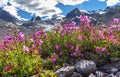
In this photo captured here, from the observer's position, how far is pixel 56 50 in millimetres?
11820

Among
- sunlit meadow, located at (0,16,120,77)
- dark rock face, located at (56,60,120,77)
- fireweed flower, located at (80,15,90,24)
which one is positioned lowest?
dark rock face, located at (56,60,120,77)

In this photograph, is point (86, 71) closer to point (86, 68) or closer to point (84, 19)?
point (86, 68)

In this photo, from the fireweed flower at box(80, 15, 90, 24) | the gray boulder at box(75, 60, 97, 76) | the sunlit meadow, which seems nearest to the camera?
the gray boulder at box(75, 60, 97, 76)

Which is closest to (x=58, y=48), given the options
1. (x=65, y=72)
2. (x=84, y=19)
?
(x=84, y=19)

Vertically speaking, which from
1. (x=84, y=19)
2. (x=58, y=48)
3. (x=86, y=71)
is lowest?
(x=86, y=71)

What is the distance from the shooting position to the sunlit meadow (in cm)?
1002

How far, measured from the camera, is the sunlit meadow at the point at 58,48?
10.0 m

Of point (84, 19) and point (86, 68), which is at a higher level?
point (84, 19)

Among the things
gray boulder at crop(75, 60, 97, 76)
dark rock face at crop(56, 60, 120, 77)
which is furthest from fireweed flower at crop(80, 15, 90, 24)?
gray boulder at crop(75, 60, 97, 76)

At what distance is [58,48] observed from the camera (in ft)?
38.3

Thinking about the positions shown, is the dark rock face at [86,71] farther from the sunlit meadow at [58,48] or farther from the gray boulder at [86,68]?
the sunlit meadow at [58,48]

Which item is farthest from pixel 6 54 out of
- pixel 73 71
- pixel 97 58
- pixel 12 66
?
pixel 97 58

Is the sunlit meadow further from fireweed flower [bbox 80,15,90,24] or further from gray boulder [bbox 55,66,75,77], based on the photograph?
gray boulder [bbox 55,66,75,77]

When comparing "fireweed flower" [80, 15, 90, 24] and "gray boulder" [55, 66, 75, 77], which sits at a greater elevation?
"fireweed flower" [80, 15, 90, 24]
